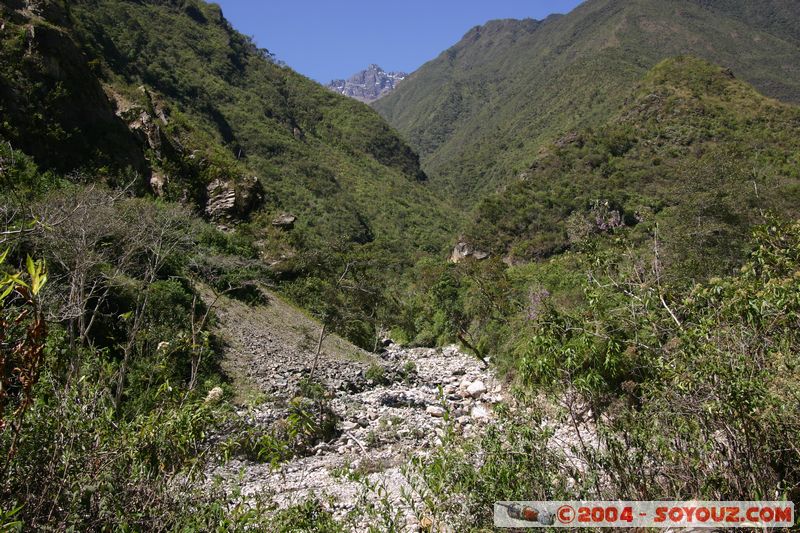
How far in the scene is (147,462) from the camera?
299 cm

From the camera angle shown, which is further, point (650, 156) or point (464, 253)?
point (464, 253)

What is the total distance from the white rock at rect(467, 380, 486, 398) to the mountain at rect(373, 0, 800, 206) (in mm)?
42439

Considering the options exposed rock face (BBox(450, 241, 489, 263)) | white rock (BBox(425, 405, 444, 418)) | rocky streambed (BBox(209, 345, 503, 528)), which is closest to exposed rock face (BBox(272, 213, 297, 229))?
rocky streambed (BBox(209, 345, 503, 528))

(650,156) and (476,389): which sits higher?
(650,156)

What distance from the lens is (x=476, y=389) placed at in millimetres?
13016

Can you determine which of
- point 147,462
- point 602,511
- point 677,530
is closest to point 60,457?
point 147,462

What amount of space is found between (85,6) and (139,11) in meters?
10.5

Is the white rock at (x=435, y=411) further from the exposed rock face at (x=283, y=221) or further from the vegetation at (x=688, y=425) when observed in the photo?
the exposed rock face at (x=283, y=221)

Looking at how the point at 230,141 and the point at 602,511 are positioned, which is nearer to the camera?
the point at 602,511

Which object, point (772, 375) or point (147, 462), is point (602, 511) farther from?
point (147, 462)

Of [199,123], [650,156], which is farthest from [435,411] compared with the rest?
[650,156]

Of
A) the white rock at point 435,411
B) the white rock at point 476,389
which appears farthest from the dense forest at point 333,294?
the white rock at point 476,389

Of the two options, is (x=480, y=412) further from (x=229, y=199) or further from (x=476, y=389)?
(x=229, y=199)

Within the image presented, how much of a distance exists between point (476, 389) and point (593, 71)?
7253cm
